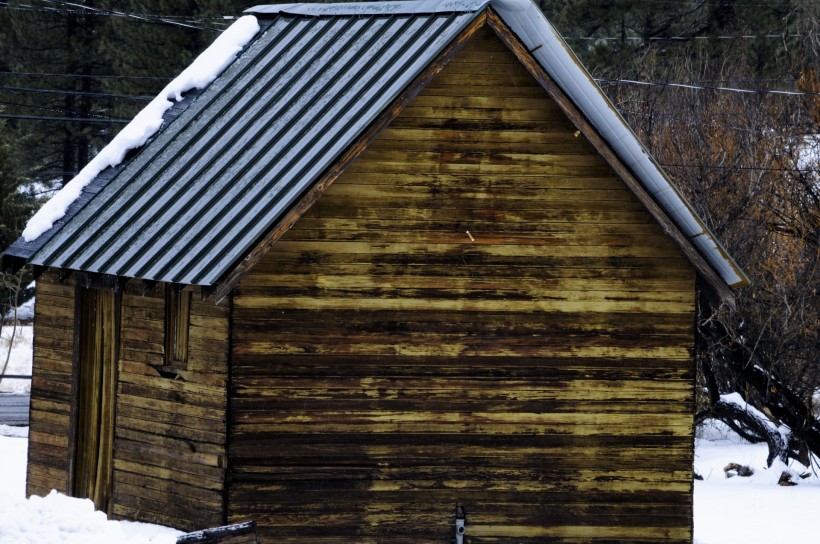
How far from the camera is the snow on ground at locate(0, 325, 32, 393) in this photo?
31702mm

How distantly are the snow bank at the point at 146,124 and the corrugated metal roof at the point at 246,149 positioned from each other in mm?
215

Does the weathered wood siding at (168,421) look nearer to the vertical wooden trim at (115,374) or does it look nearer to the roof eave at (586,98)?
the vertical wooden trim at (115,374)

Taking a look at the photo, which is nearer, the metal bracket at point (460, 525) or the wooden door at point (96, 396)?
the metal bracket at point (460, 525)

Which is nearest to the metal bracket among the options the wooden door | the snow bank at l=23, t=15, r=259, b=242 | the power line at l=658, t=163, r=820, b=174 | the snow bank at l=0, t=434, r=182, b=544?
the wooden door

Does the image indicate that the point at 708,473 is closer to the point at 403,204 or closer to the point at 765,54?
the point at 403,204

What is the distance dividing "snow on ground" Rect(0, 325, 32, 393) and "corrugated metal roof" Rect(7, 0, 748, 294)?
57.9 ft

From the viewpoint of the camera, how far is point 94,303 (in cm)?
1377

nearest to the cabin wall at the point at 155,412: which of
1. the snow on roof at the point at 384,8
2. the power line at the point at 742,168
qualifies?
the snow on roof at the point at 384,8

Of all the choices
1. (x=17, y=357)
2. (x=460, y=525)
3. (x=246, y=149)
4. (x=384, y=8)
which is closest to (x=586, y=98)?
(x=384, y=8)

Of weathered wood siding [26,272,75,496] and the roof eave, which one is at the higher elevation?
the roof eave

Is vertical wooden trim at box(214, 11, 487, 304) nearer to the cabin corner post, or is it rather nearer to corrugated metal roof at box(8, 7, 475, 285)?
corrugated metal roof at box(8, 7, 475, 285)

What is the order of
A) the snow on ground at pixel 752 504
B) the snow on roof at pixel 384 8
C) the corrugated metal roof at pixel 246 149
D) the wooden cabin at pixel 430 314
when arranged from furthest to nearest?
the snow on ground at pixel 752 504
the snow on roof at pixel 384 8
the wooden cabin at pixel 430 314
the corrugated metal roof at pixel 246 149

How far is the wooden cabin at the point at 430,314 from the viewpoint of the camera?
11.9 metres

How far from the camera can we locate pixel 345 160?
37.4 ft
